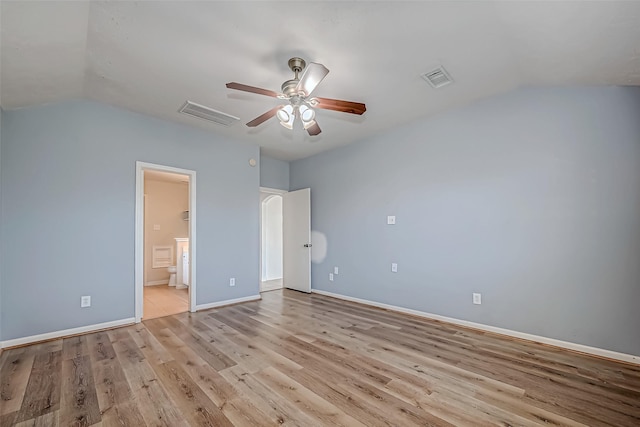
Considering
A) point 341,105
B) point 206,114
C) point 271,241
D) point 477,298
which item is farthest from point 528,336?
point 271,241

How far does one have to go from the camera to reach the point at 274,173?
5.71 m

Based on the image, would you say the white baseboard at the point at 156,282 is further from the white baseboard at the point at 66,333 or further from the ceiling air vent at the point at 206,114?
the ceiling air vent at the point at 206,114

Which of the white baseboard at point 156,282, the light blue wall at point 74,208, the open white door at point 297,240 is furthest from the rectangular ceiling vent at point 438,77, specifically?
the white baseboard at point 156,282

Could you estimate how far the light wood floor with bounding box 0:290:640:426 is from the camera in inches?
68.4

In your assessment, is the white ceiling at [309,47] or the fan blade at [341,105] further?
the fan blade at [341,105]

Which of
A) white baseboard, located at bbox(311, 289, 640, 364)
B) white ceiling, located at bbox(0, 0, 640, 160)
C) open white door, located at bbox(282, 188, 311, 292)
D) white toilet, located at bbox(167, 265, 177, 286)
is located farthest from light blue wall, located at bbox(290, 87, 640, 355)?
white toilet, located at bbox(167, 265, 177, 286)

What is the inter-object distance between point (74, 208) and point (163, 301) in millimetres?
2205

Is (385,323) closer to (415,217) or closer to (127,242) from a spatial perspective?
(415,217)

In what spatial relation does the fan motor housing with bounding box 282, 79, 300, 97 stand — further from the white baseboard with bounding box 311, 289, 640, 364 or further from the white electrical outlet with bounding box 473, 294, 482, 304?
the white baseboard with bounding box 311, 289, 640, 364

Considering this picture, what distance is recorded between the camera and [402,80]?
2.79 metres

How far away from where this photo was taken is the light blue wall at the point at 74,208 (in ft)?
9.37

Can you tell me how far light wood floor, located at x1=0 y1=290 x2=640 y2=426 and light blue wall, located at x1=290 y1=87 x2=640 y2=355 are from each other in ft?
1.36

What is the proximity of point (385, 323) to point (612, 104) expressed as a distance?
125 inches

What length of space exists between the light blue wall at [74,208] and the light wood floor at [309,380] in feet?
1.55
